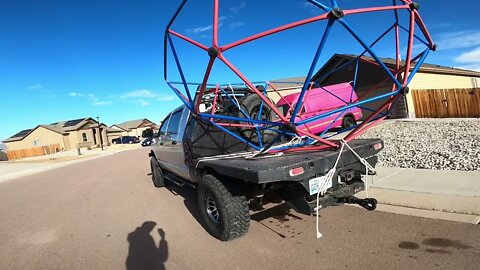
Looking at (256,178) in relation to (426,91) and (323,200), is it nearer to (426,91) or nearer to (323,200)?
(323,200)

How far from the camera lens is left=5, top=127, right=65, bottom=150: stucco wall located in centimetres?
6160

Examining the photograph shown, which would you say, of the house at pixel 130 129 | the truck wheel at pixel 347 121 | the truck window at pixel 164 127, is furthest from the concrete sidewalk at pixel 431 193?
the house at pixel 130 129

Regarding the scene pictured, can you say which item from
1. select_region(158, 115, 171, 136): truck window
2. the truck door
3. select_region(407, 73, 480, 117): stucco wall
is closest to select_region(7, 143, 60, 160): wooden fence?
select_region(407, 73, 480, 117): stucco wall

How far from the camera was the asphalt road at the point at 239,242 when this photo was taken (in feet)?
12.3

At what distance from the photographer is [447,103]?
18.3m

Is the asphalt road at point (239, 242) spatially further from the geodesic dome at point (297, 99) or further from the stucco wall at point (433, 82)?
the stucco wall at point (433, 82)

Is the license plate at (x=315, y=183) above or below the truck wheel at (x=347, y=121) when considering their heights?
below

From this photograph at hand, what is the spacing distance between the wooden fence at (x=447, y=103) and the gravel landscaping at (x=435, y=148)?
21.1 ft

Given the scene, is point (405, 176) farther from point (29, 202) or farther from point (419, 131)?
point (29, 202)

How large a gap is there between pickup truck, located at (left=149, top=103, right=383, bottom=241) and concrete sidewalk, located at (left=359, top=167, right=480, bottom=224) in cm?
92

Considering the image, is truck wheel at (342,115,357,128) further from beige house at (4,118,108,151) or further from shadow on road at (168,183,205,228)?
beige house at (4,118,108,151)

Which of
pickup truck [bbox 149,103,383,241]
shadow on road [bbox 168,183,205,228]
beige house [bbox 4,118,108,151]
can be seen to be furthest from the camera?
beige house [bbox 4,118,108,151]

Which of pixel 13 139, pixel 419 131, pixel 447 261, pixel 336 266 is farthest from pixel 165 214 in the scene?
pixel 13 139

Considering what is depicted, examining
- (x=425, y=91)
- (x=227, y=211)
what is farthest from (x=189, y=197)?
(x=425, y=91)
